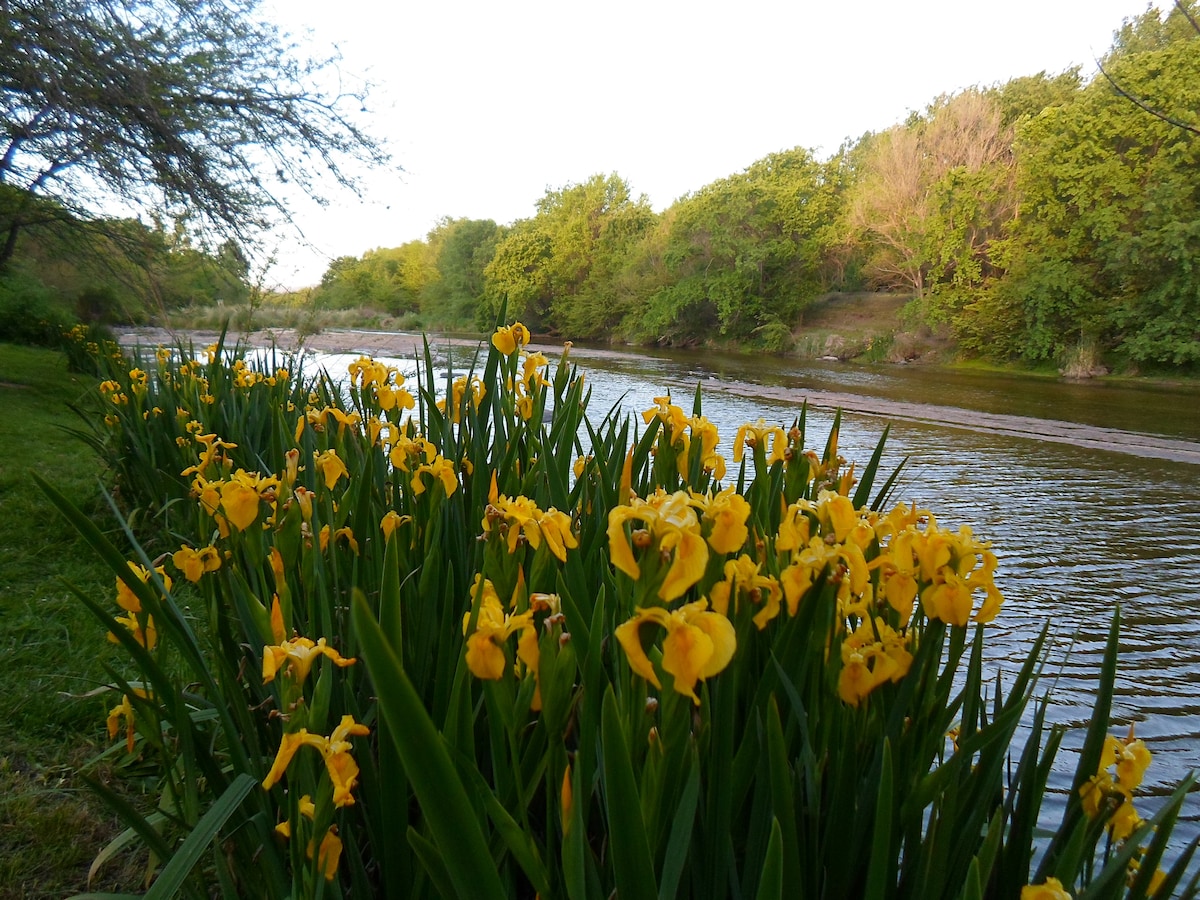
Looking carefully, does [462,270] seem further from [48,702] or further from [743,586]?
[743,586]

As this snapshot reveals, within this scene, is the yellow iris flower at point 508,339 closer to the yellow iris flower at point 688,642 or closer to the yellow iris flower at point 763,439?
the yellow iris flower at point 763,439

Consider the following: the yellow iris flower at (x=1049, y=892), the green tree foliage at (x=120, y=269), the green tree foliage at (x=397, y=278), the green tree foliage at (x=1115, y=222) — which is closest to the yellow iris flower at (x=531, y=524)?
the yellow iris flower at (x=1049, y=892)

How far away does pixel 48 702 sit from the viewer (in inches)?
76.1

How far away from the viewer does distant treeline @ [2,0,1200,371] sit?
17797 mm

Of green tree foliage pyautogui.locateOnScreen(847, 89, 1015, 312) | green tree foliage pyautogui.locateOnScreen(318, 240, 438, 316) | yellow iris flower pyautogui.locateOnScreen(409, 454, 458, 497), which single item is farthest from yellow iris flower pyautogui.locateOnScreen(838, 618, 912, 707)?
green tree foliage pyautogui.locateOnScreen(318, 240, 438, 316)

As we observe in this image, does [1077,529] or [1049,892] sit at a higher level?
[1049,892]

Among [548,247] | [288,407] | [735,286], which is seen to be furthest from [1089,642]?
[548,247]

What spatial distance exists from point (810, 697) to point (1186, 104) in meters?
22.6

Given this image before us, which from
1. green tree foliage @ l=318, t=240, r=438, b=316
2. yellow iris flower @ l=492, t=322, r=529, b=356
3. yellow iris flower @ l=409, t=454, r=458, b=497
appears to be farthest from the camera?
green tree foliage @ l=318, t=240, r=438, b=316

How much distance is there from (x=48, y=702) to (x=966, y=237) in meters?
26.6

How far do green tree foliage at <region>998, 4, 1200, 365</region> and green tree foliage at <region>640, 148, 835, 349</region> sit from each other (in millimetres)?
10006

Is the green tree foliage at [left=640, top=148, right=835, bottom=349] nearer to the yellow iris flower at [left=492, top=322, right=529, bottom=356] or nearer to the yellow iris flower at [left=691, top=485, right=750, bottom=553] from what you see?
the yellow iris flower at [left=492, top=322, right=529, bottom=356]

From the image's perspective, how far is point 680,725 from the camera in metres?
0.58

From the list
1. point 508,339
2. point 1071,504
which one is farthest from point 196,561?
point 1071,504
